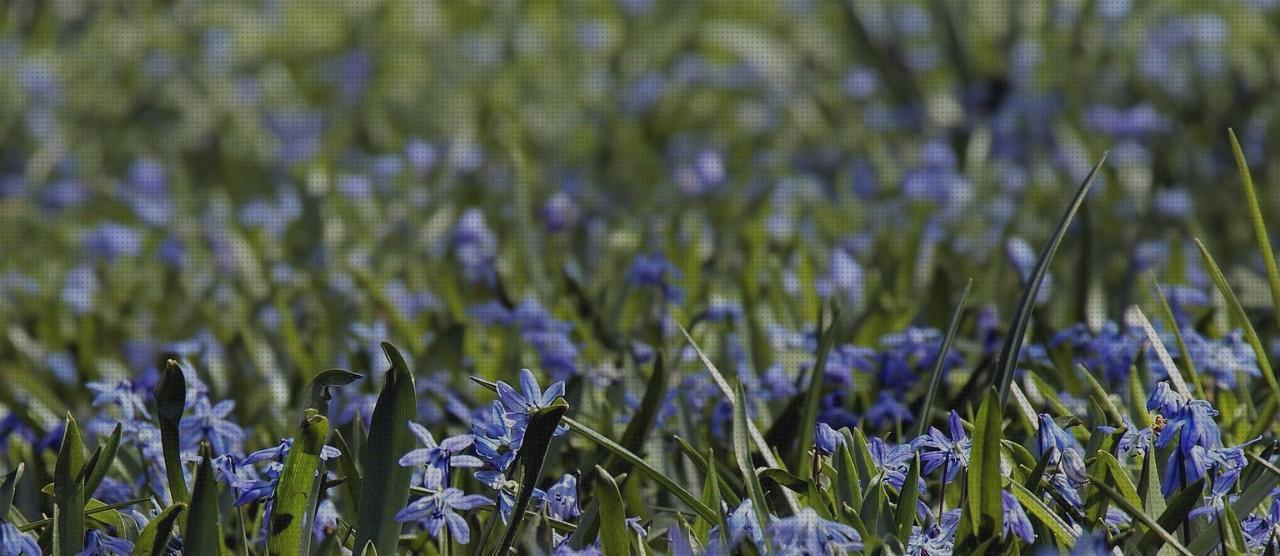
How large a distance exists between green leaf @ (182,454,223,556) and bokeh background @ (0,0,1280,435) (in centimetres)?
103

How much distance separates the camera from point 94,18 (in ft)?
21.4

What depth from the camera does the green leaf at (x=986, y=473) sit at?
1433mm

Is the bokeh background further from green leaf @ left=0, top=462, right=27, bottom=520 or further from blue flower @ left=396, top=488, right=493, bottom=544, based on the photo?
blue flower @ left=396, top=488, right=493, bottom=544

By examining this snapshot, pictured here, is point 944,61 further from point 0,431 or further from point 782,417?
point 0,431

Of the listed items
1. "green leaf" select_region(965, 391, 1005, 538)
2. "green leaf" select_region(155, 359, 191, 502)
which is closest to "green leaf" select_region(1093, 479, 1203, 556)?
"green leaf" select_region(965, 391, 1005, 538)

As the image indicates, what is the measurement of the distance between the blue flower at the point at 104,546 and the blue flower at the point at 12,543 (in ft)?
0.20

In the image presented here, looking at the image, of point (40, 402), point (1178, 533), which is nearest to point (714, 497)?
point (1178, 533)

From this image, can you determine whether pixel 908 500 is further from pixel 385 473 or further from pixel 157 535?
pixel 157 535

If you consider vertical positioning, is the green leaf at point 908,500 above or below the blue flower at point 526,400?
below

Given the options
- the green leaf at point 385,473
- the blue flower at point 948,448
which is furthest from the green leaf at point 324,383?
the blue flower at point 948,448

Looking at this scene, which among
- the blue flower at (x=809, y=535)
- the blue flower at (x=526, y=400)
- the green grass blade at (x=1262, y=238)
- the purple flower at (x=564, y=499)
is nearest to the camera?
the blue flower at (x=809, y=535)

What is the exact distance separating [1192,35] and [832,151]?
1.75 metres

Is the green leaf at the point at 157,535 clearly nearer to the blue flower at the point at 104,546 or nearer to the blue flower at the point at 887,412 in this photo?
the blue flower at the point at 104,546

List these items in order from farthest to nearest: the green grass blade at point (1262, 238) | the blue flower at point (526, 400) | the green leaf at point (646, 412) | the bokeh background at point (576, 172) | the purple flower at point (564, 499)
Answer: the bokeh background at point (576, 172), the green leaf at point (646, 412), the green grass blade at point (1262, 238), the purple flower at point (564, 499), the blue flower at point (526, 400)
